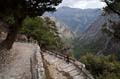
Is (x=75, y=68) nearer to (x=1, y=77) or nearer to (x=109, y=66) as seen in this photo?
(x=1, y=77)

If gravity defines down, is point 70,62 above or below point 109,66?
above

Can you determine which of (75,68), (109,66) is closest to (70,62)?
(75,68)

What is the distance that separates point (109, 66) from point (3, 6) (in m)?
36.0

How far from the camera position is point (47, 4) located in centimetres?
2753

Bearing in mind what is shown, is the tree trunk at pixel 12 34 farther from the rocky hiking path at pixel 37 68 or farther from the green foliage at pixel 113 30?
the green foliage at pixel 113 30

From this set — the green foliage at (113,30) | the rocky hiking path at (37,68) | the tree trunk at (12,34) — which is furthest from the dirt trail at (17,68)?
the green foliage at (113,30)

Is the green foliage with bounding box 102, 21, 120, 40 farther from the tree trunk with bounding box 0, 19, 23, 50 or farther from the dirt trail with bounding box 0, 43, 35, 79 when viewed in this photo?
the tree trunk with bounding box 0, 19, 23, 50

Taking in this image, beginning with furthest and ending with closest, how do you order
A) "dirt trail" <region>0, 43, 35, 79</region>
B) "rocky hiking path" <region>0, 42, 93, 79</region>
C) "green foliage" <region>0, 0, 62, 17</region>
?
"green foliage" <region>0, 0, 62, 17</region>
"dirt trail" <region>0, 43, 35, 79</region>
"rocky hiking path" <region>0, 42, 93, 79</region>

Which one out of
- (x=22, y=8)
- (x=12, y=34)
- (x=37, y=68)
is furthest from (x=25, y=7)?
(x=37, y=68)

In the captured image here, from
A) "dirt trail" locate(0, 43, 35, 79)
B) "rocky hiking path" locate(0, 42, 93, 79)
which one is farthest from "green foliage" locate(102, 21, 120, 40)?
"dirt trail" locate(0, 43, 35, 79)

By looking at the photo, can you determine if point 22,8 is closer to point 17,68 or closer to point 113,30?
point 17,68

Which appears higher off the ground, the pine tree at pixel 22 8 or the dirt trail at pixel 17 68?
the pine tree at pixel 22 8

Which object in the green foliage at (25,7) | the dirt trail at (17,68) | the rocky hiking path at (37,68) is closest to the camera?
the rocky hiking path at (37,68)

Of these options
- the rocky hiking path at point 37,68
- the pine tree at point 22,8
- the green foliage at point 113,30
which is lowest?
the rocky hiking path at point 37,68
